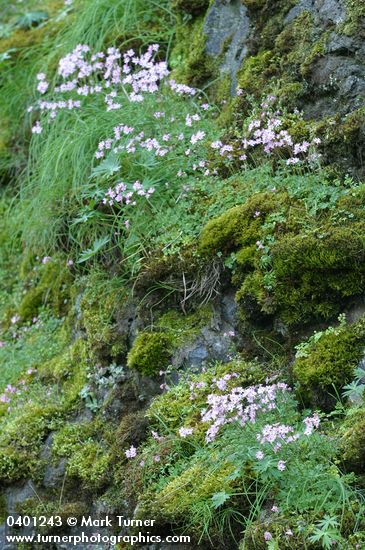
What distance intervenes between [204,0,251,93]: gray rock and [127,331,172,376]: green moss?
6.21 ft

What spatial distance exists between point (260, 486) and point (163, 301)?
5.34 feet

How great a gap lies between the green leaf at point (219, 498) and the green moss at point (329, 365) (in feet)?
2.27

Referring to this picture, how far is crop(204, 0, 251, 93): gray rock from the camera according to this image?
5.70 meters

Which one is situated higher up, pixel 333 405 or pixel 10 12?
pixel 10 12

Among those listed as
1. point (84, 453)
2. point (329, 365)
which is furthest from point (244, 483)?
point (84, 453)

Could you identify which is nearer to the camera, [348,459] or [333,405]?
[348,459]

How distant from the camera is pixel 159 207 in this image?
5156 mm

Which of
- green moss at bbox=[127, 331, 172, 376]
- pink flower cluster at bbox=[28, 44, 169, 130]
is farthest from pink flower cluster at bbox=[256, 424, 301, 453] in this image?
pink flower cluster at bbox=[28, 44, 169, 130]

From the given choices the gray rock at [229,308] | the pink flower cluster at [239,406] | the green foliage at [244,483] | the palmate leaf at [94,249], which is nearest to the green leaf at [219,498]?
the green foliage at [244,483]

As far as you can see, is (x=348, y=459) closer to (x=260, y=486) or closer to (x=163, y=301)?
(x=260, y=486)

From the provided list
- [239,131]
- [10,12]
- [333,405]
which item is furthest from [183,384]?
A: [10,12]

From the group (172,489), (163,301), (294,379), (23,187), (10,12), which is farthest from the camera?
(10,12)

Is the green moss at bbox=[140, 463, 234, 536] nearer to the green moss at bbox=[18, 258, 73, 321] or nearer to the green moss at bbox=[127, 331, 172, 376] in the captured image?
the green moss at bbox=[127, 331, 172, 376]

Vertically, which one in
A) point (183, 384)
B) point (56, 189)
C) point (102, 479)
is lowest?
point (102, 479)
